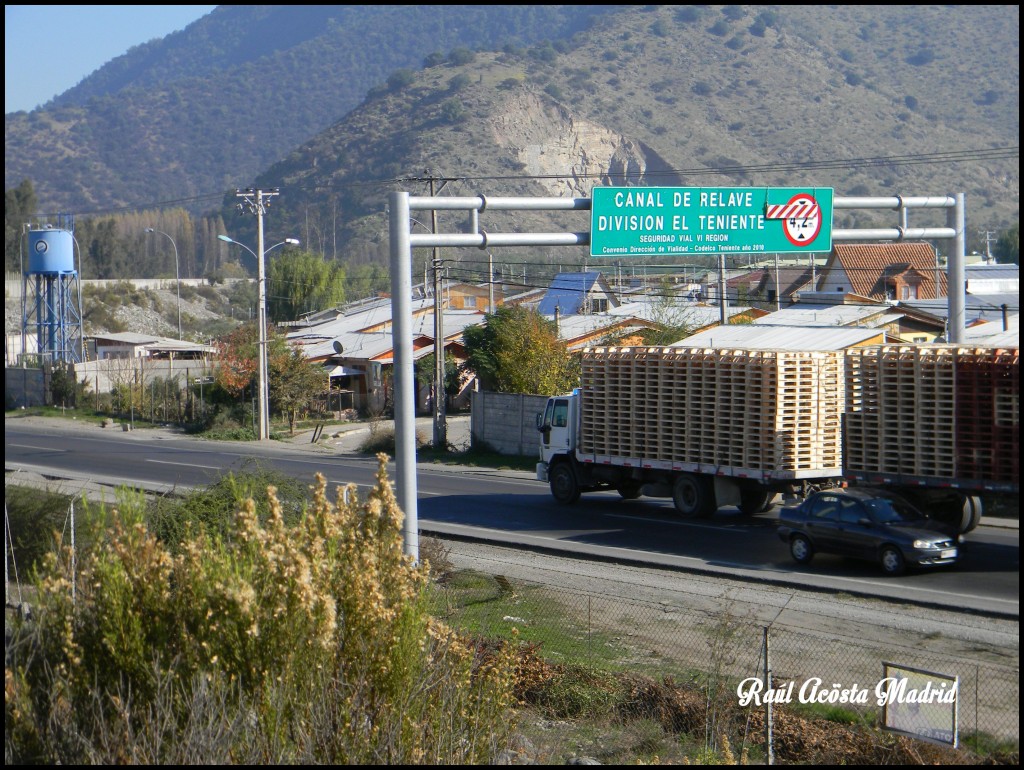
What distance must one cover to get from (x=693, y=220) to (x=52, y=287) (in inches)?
1956

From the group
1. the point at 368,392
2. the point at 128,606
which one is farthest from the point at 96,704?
the point at 368,392

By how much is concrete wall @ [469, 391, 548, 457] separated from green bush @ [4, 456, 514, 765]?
2646 cm

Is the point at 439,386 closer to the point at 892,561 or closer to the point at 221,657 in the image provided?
the point at 892,561

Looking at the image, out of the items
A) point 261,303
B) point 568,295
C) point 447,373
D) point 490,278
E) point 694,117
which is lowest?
point 447,373

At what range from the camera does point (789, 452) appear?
18297 mm

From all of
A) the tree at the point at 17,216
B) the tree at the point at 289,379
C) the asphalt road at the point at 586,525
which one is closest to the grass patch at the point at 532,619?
the asphalt road at the point at 586,525

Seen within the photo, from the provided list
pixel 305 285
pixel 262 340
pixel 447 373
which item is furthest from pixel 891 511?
pixel 305 285

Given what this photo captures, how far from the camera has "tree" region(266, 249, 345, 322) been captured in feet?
260

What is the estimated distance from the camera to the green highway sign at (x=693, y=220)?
543 inches

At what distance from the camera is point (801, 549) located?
51.4 ft

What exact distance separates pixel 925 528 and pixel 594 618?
5283mm

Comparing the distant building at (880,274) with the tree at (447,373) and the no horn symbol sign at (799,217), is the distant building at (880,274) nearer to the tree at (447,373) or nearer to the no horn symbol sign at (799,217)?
the tree at (447,373)

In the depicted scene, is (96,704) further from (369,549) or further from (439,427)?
(439,427)

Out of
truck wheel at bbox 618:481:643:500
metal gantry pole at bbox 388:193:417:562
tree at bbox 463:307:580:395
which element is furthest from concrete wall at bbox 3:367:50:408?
metal gantry pole at bbox 388:193:417:562
